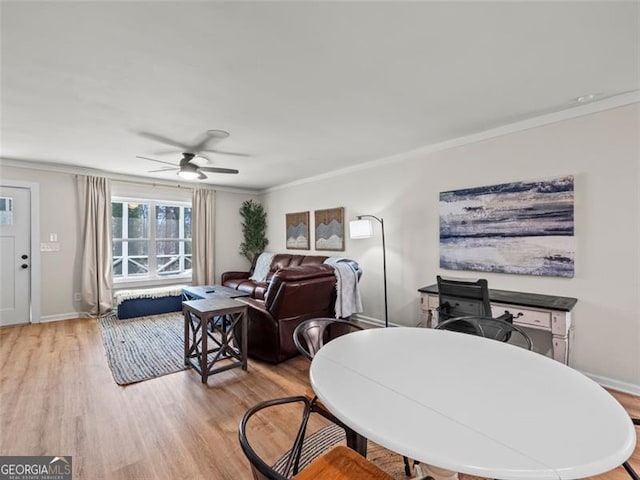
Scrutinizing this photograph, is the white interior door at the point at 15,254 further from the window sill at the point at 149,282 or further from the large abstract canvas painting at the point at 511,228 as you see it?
the large abstract canvas painting at the point at 511,228

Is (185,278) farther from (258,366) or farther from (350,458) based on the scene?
(350,458)

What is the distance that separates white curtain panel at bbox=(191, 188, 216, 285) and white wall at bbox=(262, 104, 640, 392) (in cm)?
396

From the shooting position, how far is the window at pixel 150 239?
5.40m

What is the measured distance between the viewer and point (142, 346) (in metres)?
3.58

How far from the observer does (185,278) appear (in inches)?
235

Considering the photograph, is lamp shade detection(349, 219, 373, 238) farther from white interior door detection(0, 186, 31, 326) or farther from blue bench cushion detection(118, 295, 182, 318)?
white interior door detection(0, 186, 31, 326)

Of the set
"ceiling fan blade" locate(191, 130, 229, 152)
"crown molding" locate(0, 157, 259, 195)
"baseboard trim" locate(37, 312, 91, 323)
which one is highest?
"ceiling fan blade" locate(191, 130, 229, 152)

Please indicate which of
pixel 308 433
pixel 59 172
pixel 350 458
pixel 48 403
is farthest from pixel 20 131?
pixel 350 458

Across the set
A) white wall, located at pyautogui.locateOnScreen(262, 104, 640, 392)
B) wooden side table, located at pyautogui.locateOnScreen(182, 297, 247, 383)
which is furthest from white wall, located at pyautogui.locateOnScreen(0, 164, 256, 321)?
white wall, located at pyautogui.locateOnScreen(262, 104, 640, 392)

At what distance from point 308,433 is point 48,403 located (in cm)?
208

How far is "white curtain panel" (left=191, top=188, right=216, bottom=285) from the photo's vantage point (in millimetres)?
5930

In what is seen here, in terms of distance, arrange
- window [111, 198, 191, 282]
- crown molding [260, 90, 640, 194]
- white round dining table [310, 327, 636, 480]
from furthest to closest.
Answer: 1. window [111, 198, 191, 282]
2. crown molding [260, 90, 640, 194]
3. white round dining table [310, 327, 636, 480]

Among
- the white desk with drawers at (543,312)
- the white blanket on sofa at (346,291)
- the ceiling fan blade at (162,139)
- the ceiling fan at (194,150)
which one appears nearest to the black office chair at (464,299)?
the white desk with drawers at (543,312)

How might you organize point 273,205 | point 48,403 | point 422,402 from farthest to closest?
1. point 273,205
2. point 48,403
3. point 422,402
